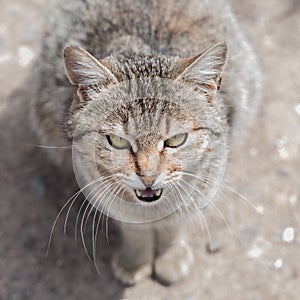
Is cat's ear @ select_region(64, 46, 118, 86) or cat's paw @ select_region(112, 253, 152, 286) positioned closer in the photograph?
cat's ear @ select_region(64, 46, 118, 86)

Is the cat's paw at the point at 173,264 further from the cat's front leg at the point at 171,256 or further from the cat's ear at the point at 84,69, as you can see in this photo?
the cat's ear at the point at 84,69

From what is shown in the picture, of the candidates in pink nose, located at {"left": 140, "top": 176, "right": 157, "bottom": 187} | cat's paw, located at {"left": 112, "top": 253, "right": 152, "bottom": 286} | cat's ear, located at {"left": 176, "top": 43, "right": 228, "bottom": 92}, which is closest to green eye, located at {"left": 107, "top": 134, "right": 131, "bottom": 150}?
pink nose, located at {"left": 140, "top": 176, "right": 157, "bottom": 187}

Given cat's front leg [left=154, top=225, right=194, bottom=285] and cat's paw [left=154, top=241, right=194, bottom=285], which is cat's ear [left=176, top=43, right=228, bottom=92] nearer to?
cat's front leg [left=154, top=225, right=194, bottom=285]

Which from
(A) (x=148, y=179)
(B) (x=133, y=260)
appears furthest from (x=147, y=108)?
(B) (x=133, y=260)

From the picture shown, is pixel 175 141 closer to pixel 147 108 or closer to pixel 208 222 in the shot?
pixel 147 108

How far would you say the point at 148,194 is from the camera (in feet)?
7.25

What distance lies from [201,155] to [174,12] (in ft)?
2.66

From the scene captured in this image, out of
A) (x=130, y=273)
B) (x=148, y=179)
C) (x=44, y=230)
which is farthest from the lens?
(x=44, y=230)

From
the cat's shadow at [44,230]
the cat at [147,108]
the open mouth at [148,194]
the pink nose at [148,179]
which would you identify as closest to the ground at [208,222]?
the cat's shadow at [44,230]

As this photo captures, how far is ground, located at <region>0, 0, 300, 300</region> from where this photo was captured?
281 centimetres

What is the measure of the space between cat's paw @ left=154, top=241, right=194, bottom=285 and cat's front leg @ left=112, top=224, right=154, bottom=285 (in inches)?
2.0

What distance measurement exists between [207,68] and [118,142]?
41 centimetres

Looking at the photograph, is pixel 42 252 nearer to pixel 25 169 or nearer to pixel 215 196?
pixel 25 169

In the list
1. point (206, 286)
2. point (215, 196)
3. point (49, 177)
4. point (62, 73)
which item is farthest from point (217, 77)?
point (49, 177)
